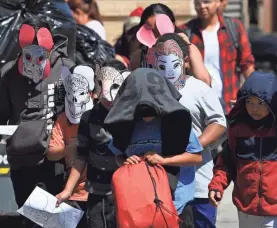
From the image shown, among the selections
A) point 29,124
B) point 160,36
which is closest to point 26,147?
point 29,124

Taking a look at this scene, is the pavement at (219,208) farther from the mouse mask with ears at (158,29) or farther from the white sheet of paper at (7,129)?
the mouse mask with ears at (158,29)

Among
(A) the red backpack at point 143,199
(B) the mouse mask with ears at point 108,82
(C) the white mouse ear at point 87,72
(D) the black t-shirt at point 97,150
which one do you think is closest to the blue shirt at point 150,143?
(A) the red backpack at point 143,199

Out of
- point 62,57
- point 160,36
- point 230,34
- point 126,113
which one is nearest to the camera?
point 126,113

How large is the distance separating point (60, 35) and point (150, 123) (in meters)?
2.01

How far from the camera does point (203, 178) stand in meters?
6.23

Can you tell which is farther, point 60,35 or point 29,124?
point 60,35

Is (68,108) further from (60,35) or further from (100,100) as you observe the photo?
(60,35)

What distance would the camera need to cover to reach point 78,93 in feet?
21.2

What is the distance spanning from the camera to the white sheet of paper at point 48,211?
6270mm

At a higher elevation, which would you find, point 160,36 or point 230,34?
point 160,36

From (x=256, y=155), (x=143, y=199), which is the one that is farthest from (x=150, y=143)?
(x=256, y=155)

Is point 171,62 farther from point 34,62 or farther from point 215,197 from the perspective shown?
point 34,62

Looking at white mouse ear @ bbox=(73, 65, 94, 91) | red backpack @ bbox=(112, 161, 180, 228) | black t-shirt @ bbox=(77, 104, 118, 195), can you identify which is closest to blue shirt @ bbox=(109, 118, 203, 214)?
red backpack @ bbox=(112, 161, 180, 228)

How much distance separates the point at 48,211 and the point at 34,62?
108 cm
